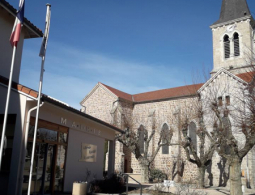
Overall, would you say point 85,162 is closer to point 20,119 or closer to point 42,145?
point 42,145

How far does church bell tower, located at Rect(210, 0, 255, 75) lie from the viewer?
103ft

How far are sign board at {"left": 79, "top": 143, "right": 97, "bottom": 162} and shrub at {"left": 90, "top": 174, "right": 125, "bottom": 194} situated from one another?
124 cm

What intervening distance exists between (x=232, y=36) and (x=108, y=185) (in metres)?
25.9

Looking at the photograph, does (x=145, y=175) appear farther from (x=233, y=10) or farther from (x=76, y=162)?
(x=233, y=10)

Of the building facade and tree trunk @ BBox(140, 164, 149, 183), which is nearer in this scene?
the building facade

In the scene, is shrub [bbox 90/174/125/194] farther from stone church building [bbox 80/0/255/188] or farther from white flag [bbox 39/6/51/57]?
stone church building [bbox 80/0/255/188]

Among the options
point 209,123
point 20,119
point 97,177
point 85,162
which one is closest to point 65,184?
point 85,162

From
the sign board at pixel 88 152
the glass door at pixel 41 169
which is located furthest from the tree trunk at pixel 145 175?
the glass door at pixel 41 169

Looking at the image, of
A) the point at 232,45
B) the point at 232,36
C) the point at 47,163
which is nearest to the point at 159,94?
the point at 232,45

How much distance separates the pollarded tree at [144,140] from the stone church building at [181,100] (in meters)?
0.59

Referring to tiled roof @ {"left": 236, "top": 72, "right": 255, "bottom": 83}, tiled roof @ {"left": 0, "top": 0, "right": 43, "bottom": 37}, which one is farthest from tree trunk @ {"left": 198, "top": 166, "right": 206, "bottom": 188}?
tiled roof @ {"left": 0, "top": 0, "right": 43, "bottom": 37}

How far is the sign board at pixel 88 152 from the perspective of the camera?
13922 mm

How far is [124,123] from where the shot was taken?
28562 mm

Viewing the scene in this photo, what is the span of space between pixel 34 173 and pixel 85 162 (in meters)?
4.01
